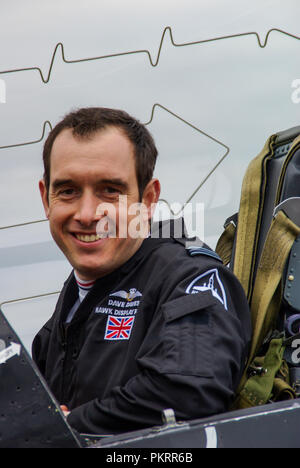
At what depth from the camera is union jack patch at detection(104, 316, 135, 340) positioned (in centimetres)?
142

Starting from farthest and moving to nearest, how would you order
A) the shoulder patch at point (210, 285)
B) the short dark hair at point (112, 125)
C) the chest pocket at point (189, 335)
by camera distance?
the short dark hair at point (112, 125) → the shoulder patch at point (210, 285) → the chest pocket at point (189, 335)

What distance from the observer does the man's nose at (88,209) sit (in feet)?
4.57

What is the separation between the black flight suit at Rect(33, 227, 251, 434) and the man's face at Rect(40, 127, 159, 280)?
61mm

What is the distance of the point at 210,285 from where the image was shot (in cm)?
139

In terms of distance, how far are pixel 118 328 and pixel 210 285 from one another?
0.71 ft

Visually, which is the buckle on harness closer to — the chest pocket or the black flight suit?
the black flight suit

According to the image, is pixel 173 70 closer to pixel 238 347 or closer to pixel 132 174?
pixel 132 174

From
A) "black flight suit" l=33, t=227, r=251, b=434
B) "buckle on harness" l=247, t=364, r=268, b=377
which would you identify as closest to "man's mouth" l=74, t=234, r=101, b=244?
"black flight suit" l=33, t=227, r=251, b=434

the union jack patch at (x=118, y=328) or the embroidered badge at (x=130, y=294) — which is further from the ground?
the embroidered badge at (x=130, y=294)

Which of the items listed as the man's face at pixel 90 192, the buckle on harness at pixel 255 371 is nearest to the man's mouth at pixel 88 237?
the man's face at pixel 90 192

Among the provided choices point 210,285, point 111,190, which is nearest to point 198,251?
point 210,285

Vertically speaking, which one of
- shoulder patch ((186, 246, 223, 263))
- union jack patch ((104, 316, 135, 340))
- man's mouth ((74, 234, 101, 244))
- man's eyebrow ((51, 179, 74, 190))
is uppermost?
man's eyebrow ((51, 179, 74, 190))

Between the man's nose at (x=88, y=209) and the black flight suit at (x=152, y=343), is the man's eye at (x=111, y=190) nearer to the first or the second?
the man's nose at (x=88, y=209)

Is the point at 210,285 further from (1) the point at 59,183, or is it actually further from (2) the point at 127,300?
(1) the point at 59,183
